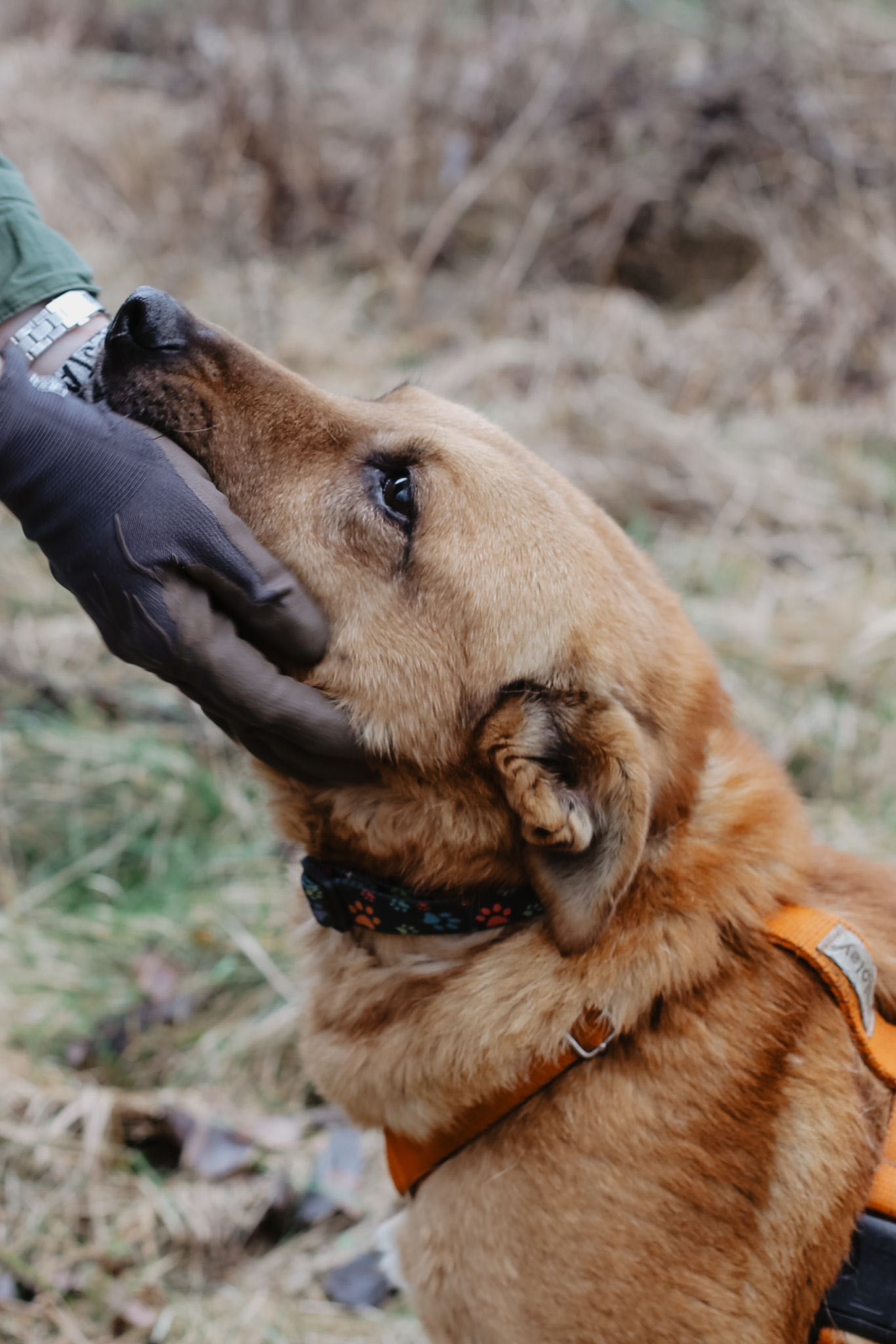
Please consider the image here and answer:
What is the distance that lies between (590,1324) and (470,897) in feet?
2.68

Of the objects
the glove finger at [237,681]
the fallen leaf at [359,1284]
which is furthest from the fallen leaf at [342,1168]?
the glove finger at [237,681]

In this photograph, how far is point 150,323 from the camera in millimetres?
2348

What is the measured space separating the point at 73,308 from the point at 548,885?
1789 mm

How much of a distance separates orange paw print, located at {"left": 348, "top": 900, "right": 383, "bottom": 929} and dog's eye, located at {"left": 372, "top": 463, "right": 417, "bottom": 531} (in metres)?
0.83

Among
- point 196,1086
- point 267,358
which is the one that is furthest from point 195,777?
point 267,358

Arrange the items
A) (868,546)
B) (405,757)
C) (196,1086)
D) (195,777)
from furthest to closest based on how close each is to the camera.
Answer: (868,546)
(195,777)
(196,1086)
(405,757)

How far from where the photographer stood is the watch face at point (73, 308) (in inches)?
103

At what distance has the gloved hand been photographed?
6.85 ft

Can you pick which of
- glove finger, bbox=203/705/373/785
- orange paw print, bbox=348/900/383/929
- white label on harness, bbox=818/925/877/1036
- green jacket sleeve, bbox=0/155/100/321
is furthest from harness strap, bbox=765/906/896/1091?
green jacket sleeve, bbox=0/155/100/321

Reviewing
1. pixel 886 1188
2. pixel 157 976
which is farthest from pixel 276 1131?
pixel 886 1188

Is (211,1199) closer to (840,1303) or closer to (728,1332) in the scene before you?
(728,1332)

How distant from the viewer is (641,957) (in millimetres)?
2176

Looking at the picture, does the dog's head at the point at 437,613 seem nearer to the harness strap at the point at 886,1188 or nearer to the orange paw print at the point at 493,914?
the orange paw print at the point at 493,914

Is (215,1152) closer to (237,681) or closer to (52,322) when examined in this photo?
(237,681)
